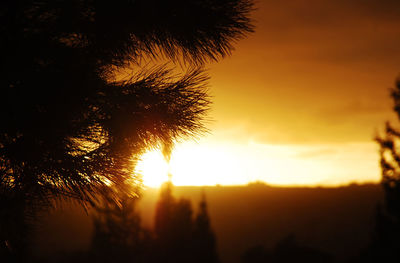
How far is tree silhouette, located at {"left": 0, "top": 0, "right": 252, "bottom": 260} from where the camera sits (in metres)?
2.04

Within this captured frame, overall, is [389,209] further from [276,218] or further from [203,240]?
[276,218]

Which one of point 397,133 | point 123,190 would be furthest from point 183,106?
point 397,133

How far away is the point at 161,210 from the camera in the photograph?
28.9m

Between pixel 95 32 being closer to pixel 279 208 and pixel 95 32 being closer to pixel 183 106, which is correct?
pixel 183 106

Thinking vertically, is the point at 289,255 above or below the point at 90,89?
below

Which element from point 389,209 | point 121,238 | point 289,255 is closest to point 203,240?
point 289,255

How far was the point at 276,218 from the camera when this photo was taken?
108 meters

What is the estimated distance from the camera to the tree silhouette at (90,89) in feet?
6.69

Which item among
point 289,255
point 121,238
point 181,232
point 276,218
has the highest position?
point 121,238

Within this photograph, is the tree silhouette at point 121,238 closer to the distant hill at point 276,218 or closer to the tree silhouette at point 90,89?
the tree silhouette at point 90,89

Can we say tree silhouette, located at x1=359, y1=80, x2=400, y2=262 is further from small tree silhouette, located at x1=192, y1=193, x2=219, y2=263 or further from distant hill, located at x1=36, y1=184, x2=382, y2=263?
distant hill, located at x1=36, y1=184, x2=382, y2=263

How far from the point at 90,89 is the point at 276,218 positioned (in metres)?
113

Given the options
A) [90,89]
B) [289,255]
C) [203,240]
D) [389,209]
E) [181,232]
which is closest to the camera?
[90,89]

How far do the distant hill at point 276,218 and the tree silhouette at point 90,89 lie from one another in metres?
73.4
